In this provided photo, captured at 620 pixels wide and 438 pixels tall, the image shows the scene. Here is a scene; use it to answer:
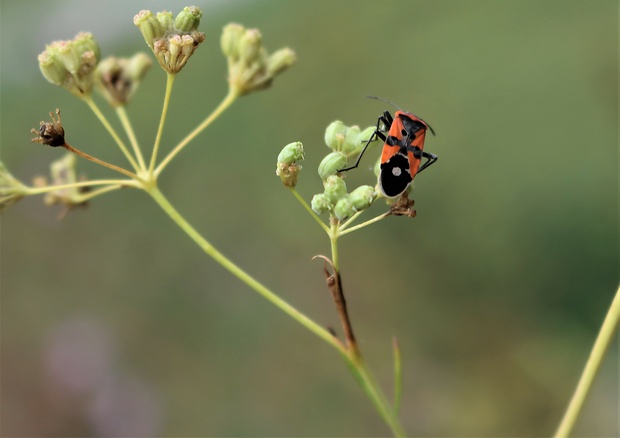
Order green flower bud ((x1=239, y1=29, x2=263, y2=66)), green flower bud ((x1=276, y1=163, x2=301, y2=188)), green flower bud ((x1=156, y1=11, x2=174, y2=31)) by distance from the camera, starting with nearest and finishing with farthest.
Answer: green flower bud ((x1=276, y1=163, x2=301, y2=188)), green flower bud ((x1=156, y1=11, x2=174, y2=31)), green flower bud ((x1=239, y1=29, x2=263, y2=66))

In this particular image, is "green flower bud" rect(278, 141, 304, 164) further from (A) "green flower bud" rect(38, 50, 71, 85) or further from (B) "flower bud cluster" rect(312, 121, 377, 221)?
(A) "green flower bud" rect(38, 50, 71, 85)

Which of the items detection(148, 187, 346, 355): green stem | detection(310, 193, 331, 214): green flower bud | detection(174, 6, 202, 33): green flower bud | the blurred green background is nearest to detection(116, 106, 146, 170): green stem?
detection(148, 187, 346, 355): green stem

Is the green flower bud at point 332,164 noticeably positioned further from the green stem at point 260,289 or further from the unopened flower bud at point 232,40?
the unopened flower bud at point 232,40

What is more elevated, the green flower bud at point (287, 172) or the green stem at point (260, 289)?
the green flower bud at point (287, 172)

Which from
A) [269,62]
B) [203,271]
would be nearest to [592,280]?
[203,271]

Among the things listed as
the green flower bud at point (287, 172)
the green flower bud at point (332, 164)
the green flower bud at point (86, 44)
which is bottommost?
the green flower bud at point (332, 164)

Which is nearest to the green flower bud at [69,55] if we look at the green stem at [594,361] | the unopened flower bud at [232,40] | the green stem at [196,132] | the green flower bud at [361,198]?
the green stem at [196,132]
